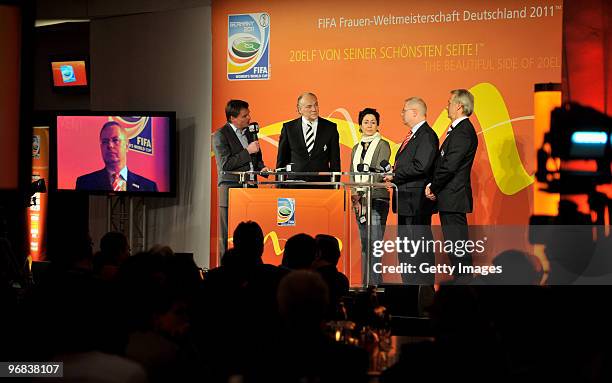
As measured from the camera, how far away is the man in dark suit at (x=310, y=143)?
29.8 feet

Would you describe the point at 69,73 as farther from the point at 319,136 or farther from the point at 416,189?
the point at 416,189

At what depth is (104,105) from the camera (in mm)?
A: 10891

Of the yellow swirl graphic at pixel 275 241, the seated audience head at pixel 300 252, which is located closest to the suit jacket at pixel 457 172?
the yellow swirl graphic at pixel 275 241

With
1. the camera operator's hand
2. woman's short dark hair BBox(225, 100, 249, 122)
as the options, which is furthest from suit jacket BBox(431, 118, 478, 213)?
woman's short dark hair BBox(225, 100, 249, 122)

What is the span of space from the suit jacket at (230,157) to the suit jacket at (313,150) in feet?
1.06

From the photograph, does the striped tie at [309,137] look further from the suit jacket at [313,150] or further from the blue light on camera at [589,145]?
the blue light on camera at [589,145]

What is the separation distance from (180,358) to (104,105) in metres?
8.21

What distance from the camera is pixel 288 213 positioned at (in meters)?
7.76

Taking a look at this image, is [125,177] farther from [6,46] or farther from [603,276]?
[6,46]

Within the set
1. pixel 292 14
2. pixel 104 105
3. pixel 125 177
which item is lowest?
pixel 125 177

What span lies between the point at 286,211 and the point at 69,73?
6206 mm

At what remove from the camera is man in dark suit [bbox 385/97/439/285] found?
8398 mm

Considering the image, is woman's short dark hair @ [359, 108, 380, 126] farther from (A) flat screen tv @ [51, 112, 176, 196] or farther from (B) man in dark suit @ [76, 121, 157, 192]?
(B) man in dark suit @ [76, 121, 157, 192]

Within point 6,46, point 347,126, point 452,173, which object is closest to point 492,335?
point 6,46
